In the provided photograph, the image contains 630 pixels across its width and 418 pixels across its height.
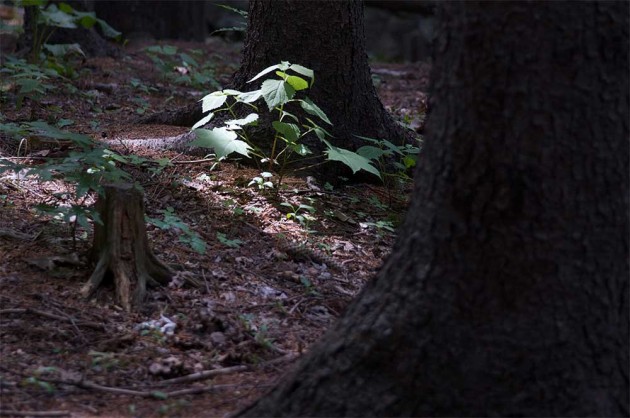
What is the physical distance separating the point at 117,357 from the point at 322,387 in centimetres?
99

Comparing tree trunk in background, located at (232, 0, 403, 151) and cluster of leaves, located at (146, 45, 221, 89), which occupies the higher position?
tree trunk in background, located at (232, 0, 403, 151)

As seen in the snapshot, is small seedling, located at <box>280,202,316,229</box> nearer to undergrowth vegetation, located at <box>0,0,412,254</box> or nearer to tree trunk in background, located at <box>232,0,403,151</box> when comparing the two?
undergrowth vegetation, located at <box>0,0,412,254</box>

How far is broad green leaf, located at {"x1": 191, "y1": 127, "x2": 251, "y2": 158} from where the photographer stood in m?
4.18

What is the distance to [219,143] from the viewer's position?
166 inches

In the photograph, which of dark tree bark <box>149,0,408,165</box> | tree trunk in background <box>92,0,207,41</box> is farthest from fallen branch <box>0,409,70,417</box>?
tree trunk in background <box>92,0,207,41</box>

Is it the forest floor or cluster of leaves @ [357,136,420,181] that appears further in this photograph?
cluster of leaves @ [357,136,420,181]

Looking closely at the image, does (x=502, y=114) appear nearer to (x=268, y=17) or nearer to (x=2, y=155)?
(x=268, y=17)

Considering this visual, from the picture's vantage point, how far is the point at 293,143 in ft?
14.6

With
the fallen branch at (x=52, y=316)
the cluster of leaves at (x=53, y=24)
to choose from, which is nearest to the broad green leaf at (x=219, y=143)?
the fallen branch at (x=52, y=316)

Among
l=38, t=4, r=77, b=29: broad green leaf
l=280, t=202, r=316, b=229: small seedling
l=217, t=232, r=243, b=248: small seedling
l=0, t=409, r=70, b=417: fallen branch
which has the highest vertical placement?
l=38, t=4, r=77, b=29: broad green leaf

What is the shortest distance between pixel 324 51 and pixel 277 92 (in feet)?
2.81

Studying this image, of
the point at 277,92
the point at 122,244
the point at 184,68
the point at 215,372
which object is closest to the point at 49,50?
the point at 184,68

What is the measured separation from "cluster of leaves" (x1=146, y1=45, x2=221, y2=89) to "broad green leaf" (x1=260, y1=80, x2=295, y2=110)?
351cm

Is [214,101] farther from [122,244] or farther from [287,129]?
[122,244]
